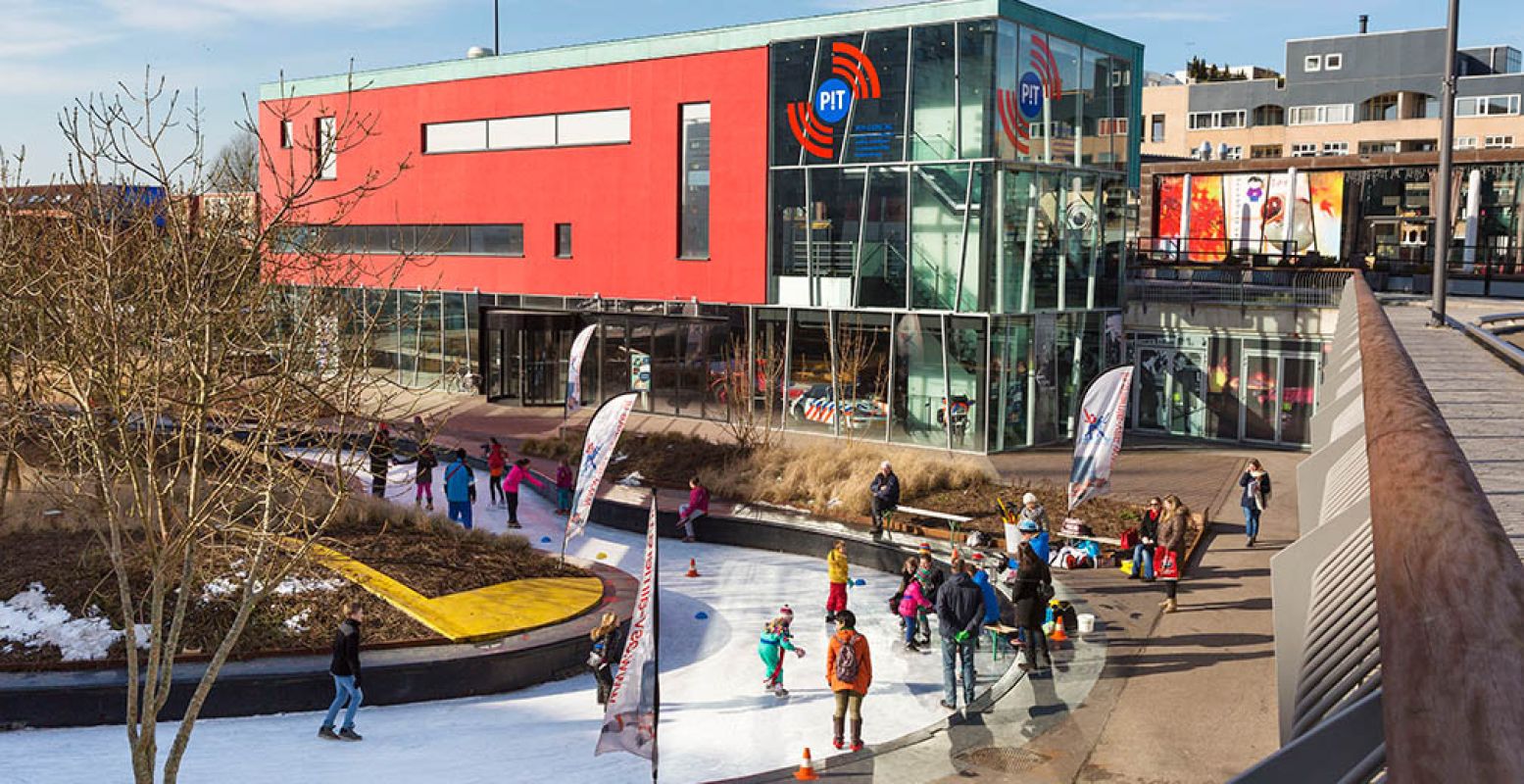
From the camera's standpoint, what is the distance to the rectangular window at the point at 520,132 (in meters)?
41.1

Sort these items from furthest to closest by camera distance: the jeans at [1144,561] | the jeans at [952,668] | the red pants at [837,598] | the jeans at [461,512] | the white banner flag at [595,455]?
the jeans at [461,512] < the white banner flag at [595,455] < the jeans at [1144,561] < the red pants at [837,598] < the jeans at [952,668]

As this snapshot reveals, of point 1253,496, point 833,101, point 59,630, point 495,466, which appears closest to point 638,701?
point 59,630

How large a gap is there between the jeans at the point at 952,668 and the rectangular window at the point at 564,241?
28483 millimetres

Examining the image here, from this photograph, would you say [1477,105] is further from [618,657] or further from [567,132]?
[618,657]

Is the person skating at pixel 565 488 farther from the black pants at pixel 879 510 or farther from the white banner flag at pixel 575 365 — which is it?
the black pants at pixel 879 510

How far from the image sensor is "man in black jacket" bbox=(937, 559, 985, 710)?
14.3m

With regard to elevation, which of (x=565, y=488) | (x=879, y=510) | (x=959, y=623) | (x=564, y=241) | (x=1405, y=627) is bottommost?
(x=565, y=488)

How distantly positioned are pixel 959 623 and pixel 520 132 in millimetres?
31081

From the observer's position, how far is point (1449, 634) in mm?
1257

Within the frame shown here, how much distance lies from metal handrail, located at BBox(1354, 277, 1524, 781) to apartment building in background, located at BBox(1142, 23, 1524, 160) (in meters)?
74.1

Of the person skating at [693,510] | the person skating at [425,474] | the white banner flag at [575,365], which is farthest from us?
the white banner flag at [575,365]

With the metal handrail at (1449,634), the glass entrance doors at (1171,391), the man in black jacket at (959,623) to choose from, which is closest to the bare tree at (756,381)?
the glass entrance doors at (1171,391)

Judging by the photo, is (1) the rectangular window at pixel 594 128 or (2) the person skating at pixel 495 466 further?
(1) the rectangular window at pixel 594 128

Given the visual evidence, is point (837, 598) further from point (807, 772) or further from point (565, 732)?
point (807, 772)
